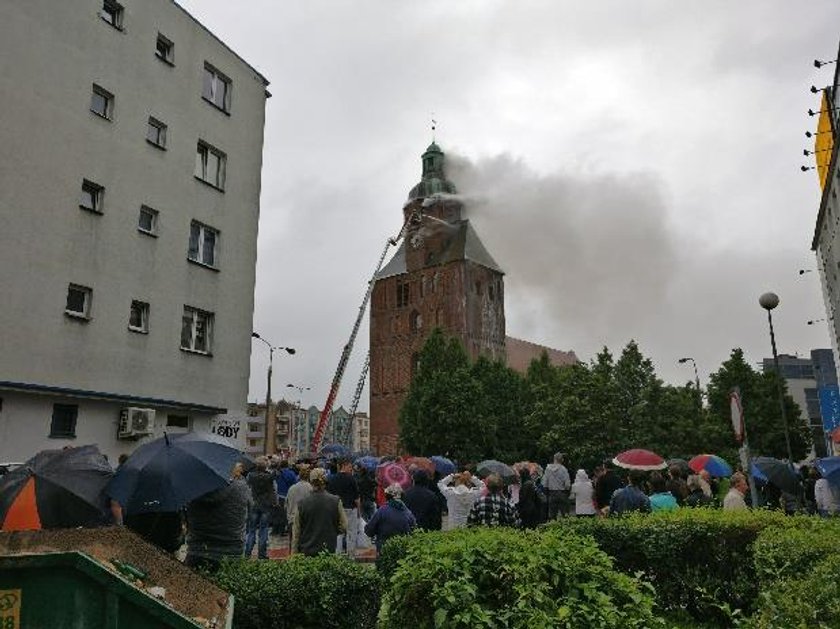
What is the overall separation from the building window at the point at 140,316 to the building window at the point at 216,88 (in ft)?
26.6

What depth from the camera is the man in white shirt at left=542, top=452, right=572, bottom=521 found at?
16.3 meters

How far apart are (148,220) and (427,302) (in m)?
66.2

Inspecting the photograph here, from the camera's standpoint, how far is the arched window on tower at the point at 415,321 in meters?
85.9

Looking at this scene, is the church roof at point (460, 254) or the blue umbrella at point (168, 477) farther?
the church roof at point (460, 254)

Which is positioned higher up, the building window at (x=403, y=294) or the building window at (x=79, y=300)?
the building window at (x=403, y=294)

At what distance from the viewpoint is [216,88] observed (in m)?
23.9

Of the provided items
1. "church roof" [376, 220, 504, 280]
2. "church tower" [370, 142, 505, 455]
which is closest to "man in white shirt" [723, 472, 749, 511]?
"church tower" [370, 142, 505, 455]

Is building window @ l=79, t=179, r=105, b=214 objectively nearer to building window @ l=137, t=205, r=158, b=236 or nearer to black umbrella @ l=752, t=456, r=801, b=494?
building window @ l=137, t=205, r=158, b=236

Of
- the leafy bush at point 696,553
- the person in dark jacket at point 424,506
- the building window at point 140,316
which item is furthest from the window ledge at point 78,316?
the leafy bush at point 696,553

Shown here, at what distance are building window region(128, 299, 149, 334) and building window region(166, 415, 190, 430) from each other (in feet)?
9.33

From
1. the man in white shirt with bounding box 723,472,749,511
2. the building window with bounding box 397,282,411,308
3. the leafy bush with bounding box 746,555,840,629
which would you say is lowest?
the leafy bush with bounding box 746,555,840,629

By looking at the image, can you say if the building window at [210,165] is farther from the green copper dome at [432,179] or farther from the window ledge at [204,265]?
the green copper dome at [432,179]

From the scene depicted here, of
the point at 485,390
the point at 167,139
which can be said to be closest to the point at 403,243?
the point at 485,390

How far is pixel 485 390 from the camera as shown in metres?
56.0
